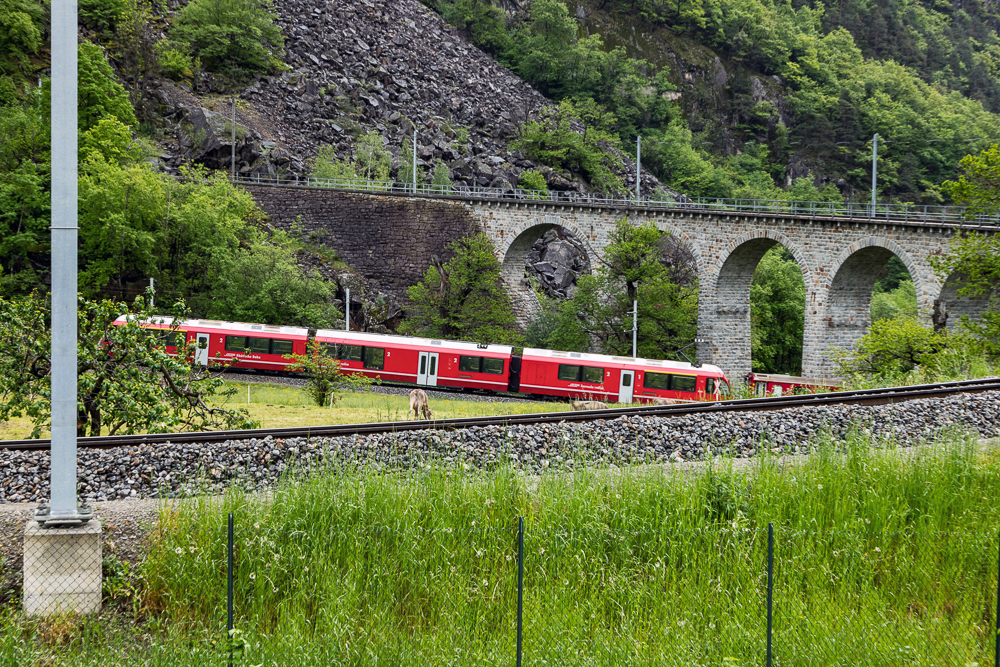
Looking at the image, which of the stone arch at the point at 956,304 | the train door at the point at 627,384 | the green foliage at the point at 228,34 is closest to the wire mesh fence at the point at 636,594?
the train door at the point at 627,384

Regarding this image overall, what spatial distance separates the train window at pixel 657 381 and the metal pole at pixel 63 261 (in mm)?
21932

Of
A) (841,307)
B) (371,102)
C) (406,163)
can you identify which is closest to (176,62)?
(371,102)

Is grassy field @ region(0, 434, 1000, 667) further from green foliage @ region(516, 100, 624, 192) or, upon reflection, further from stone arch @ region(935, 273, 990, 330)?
green foliage @ region(516, 100, 624, 192)

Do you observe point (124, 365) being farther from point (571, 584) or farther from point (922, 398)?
point (922, 398)

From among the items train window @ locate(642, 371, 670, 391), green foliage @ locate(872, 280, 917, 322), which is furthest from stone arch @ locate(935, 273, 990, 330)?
green foliage @ locate(872, 280, 917, 322)

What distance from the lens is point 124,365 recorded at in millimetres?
14969

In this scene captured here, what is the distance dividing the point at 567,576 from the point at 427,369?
71.8ft

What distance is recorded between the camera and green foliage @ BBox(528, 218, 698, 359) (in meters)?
41.3

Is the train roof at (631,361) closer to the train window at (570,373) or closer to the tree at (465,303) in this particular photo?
the train window at (570,373)

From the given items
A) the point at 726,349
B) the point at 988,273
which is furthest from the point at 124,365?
the point at 726,349

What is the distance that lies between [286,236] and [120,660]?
42.3 metres

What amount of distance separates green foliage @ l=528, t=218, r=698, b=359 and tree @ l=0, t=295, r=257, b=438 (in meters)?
27.9

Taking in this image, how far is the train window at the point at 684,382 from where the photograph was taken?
27.7 metres

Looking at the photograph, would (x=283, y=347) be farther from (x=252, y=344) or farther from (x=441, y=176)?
(x=441, y=176)
